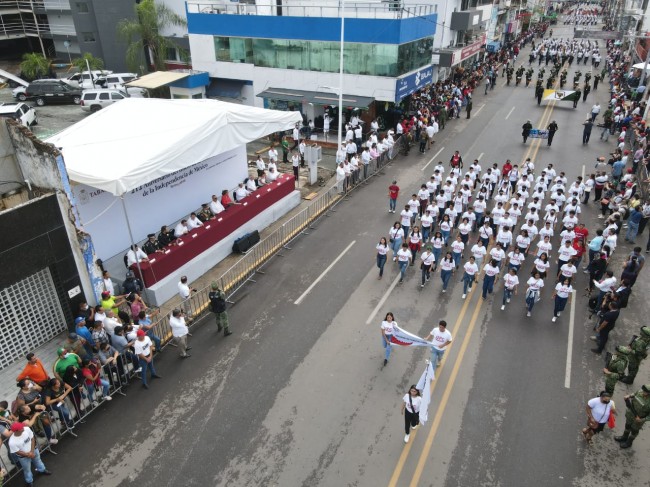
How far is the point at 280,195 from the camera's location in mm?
18281

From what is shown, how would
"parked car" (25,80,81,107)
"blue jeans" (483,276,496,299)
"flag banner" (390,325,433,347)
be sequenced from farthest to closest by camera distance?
1. "parked car" (25,80,81,107)
2. "blue jeans" (483,276,496,299)
3. "flag banner" (390,325,433,347)

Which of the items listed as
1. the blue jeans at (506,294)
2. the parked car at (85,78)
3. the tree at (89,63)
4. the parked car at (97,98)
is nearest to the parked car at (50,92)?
the parked car at (85,78)

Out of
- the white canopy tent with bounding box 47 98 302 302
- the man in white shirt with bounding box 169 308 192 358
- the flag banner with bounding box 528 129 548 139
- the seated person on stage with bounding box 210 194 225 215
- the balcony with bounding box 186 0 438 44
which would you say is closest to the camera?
the man in white shirt with bounding box 169 308 192 358

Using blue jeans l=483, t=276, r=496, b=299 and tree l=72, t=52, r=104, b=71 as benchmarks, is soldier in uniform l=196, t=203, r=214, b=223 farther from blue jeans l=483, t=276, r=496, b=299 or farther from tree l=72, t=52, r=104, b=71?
tree l=72, t=52, r=104, b=71

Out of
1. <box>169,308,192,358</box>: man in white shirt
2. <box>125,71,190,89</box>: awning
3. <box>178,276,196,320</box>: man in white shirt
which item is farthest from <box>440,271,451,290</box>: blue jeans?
<box>125,71,190,89</box>: awning

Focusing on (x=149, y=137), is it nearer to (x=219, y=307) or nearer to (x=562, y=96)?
(x=219, y=307)

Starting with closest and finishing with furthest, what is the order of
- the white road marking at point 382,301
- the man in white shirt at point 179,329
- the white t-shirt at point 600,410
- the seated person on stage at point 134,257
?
the white t-shirt at point 600,410 < the man in white shirt at point 179,329 < the white road marking at point 382,301 < the seated person on stage at point 134,257

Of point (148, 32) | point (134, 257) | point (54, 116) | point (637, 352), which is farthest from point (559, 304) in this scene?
point (148, 32)

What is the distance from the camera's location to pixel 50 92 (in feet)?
109

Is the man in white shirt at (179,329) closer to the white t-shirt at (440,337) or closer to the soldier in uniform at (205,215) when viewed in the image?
the soldier in uniform at (205,215)

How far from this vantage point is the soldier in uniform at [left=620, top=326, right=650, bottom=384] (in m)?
9.73

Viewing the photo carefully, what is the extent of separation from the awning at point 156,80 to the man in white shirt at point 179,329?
19.6 m

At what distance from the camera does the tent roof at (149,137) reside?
458 inches

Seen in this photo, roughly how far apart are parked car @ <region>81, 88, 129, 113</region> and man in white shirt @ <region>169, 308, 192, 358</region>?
25395 mm
